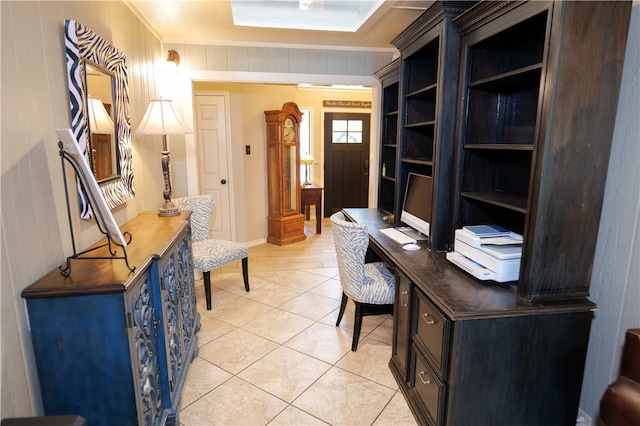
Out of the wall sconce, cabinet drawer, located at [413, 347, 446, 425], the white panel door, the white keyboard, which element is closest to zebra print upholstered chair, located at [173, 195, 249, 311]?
the white keyboard

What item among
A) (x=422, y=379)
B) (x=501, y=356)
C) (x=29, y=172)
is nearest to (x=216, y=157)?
(x=29, y=172)

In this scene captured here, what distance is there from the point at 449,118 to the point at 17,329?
2225 mm

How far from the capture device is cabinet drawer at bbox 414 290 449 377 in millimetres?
1626

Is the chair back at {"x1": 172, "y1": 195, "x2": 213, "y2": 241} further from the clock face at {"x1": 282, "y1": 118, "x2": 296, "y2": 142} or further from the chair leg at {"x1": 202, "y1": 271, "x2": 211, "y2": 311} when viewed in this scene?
the clock face at {"x1": 282, "y1": 118, "x2": 296, "y2": 142}

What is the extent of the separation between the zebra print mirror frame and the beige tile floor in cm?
120

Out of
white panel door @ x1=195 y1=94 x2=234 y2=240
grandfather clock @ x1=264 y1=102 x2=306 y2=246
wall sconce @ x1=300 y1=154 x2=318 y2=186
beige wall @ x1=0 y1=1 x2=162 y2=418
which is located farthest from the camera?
wall sconce @ x1=300 y1=154 x2=318 y2=186

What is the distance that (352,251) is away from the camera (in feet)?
7.86

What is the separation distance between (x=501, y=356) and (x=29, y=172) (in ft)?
6.64

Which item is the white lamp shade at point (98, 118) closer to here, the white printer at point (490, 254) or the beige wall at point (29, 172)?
the beige wall at point (29, 172)

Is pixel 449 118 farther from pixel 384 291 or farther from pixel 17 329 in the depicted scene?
pixel 17 329

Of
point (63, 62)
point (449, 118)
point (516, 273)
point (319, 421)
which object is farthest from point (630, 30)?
point (63, 62)

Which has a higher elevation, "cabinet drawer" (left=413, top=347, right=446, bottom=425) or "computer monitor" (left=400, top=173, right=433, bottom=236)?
"computer monitor" (left=400, top=173, right=433, bottom=236)

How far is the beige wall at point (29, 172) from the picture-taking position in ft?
4.10

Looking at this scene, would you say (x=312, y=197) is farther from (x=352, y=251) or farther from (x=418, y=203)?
(x=352, y=251)
